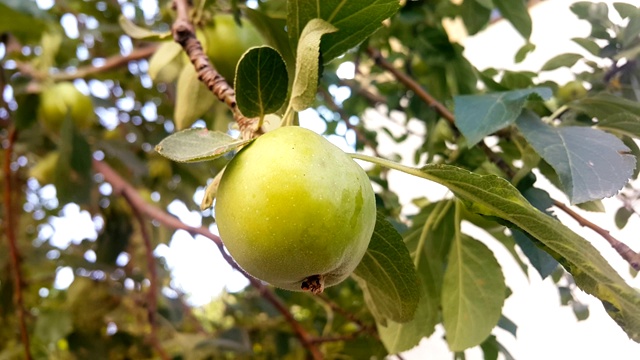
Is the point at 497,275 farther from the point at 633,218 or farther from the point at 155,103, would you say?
the point at 155,103

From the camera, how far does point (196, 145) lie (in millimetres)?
372

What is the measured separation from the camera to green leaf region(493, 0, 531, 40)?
793 millimetres

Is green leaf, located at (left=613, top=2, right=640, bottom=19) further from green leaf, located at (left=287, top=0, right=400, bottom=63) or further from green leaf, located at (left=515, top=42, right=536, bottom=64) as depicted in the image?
green leaf, located at (left=287, top=0, right=400, bottom=63)

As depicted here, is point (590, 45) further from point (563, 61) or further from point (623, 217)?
point (623, 217)

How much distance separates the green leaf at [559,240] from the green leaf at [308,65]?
0.22 ft

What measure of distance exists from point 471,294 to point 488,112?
20 centimetres

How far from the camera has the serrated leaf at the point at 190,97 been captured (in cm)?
61

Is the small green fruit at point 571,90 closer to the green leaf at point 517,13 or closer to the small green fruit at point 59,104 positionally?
the green leaf at point 517,13

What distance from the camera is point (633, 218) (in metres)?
0.72

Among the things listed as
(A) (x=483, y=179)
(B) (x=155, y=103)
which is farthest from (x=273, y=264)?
(B) (x=155, y=103)

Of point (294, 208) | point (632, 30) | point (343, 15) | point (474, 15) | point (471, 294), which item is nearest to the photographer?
point (294, 208)

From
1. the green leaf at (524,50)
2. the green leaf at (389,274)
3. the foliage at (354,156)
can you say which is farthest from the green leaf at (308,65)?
the green leaf at (524,50)

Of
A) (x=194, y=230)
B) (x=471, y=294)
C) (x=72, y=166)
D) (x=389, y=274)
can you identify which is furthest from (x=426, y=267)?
(x=72, y=166)

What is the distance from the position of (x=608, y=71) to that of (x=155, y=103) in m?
1.15
